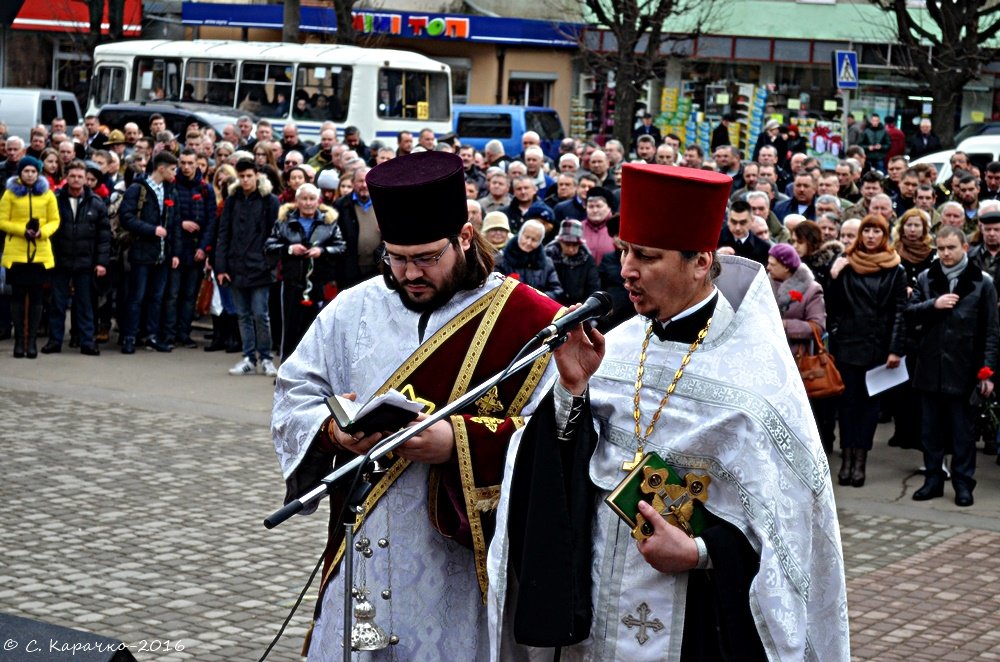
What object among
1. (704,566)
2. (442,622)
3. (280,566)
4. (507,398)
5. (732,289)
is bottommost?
(280,566)

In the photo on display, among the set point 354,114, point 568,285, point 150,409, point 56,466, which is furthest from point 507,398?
point 354,114

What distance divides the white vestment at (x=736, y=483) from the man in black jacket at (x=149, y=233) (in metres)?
11.4

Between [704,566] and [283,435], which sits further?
[283,435]

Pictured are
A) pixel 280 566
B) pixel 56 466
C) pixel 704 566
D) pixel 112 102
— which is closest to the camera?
pixel 704 566

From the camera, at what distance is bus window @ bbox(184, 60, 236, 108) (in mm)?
28656

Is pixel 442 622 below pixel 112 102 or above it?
below

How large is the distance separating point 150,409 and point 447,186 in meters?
8.34

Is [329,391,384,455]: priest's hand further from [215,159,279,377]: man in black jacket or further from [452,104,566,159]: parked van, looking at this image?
[452,104,566,159]: parked van

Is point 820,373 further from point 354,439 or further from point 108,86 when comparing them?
point 108,86

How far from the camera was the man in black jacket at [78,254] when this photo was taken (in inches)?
566

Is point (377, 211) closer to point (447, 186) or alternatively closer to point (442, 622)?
point (447, 186)

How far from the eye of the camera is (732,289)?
398 cm

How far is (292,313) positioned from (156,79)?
57.1ft

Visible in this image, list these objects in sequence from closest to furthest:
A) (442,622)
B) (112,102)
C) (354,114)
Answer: (442,622)
(354,114)
(112,102)
